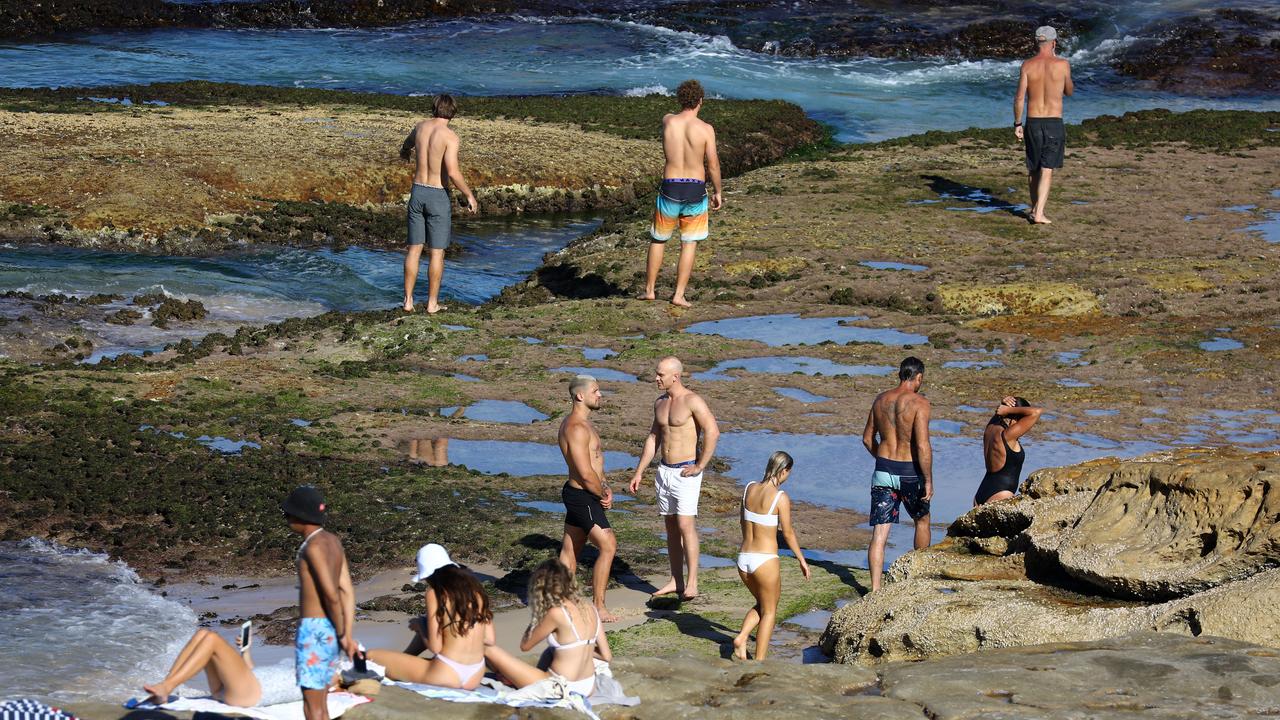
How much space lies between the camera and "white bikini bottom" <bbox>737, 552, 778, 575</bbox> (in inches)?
353

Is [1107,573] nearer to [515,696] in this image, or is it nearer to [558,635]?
[558,635]

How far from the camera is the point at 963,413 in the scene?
1361cm

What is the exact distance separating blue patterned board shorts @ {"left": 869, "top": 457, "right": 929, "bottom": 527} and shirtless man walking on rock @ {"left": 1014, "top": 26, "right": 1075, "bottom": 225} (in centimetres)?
953

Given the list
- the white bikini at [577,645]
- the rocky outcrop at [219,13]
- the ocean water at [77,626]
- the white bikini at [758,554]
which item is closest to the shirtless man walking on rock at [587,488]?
the white bikini at [758,554]

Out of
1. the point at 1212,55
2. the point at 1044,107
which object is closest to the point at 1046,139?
the point at 1044,107

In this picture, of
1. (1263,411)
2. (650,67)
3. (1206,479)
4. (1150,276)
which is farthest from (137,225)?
(650,67)

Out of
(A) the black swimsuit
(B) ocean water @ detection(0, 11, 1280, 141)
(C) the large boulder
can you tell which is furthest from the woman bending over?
(B) ocean water @ detection(0, 11, 1280, 141)

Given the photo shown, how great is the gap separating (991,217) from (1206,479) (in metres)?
12.6

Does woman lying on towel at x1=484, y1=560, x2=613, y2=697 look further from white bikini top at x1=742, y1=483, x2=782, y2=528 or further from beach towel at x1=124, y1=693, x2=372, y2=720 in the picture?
white bikini top at x1=742, y1=483, x2=782, y2=528

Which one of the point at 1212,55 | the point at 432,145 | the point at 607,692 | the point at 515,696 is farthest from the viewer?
the point at 1212,55

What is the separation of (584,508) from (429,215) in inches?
252

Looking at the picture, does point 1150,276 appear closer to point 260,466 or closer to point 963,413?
point 963,413

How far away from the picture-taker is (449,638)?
7.44 meters

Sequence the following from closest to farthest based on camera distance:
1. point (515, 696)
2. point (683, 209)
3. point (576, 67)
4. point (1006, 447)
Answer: point (515, 696), point (1006, 447), point (683, 209), point (576, 67)
